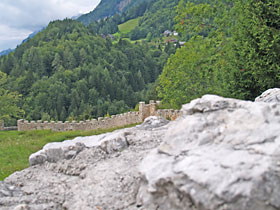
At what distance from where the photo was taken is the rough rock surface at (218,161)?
3.89 meters

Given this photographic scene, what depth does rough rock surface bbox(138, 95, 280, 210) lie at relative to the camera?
3.89 m

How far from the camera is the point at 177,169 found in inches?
175

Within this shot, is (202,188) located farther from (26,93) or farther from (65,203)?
(26,93)

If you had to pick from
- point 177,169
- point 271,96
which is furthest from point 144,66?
point 177,169

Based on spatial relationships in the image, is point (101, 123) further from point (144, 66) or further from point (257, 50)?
point (144, 66)

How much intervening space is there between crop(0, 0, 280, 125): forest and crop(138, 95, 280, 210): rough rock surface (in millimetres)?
10785

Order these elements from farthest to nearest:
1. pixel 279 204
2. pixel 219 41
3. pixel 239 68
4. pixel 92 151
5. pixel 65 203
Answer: pixel 219 41 < pixel 239 68 < pixel 92 151 < pixel 65 203 < pixel 279 204

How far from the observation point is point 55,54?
123 m

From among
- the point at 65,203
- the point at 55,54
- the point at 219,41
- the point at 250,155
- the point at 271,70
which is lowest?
the point at 65,203

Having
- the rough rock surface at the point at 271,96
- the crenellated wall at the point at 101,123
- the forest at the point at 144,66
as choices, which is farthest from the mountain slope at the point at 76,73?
the rough rock surface at the point at 271,96

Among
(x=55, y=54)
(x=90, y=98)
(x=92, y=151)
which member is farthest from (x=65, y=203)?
(x=55, y=54)

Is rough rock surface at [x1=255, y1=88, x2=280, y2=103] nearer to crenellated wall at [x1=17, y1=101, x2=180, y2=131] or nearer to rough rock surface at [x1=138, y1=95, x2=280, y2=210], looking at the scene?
rough rock surface at [x1=138, y1=95, x2=280, y2=210]

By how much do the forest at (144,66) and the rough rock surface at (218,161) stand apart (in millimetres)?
10785

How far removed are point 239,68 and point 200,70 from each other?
9.30m
